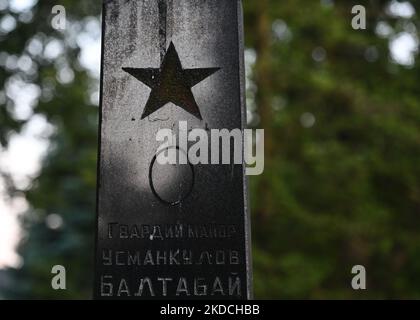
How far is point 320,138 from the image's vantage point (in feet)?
40.9

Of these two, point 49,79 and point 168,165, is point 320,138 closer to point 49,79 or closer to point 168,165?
point 49,79

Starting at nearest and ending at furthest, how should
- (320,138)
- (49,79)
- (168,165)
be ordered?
(168,165) < (49,79) < (320,138)

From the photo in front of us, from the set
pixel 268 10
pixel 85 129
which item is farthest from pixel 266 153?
pixel 85 129

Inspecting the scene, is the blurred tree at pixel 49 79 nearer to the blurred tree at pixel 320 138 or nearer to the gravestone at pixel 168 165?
the blurred tree at pixel 320 138

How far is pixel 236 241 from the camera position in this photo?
14.8ft

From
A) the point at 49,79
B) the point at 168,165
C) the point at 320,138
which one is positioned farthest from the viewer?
the point at 320,138

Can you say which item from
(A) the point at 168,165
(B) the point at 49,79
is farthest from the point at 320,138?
(A) the point at 168,165

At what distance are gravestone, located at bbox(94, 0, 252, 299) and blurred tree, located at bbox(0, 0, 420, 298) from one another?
551cm

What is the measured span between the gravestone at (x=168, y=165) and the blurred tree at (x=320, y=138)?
5.51 meters

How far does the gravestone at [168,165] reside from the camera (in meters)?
4.51

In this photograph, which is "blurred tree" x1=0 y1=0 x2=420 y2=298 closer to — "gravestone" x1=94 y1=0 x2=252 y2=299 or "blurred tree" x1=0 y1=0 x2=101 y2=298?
"blurred tree" x1=0 y1=0 x2=101 y2=298

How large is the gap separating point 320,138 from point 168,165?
811cm

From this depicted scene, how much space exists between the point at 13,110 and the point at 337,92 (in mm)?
5515

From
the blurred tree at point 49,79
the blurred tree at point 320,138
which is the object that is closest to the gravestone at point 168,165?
the blurred tree at point 49,79
